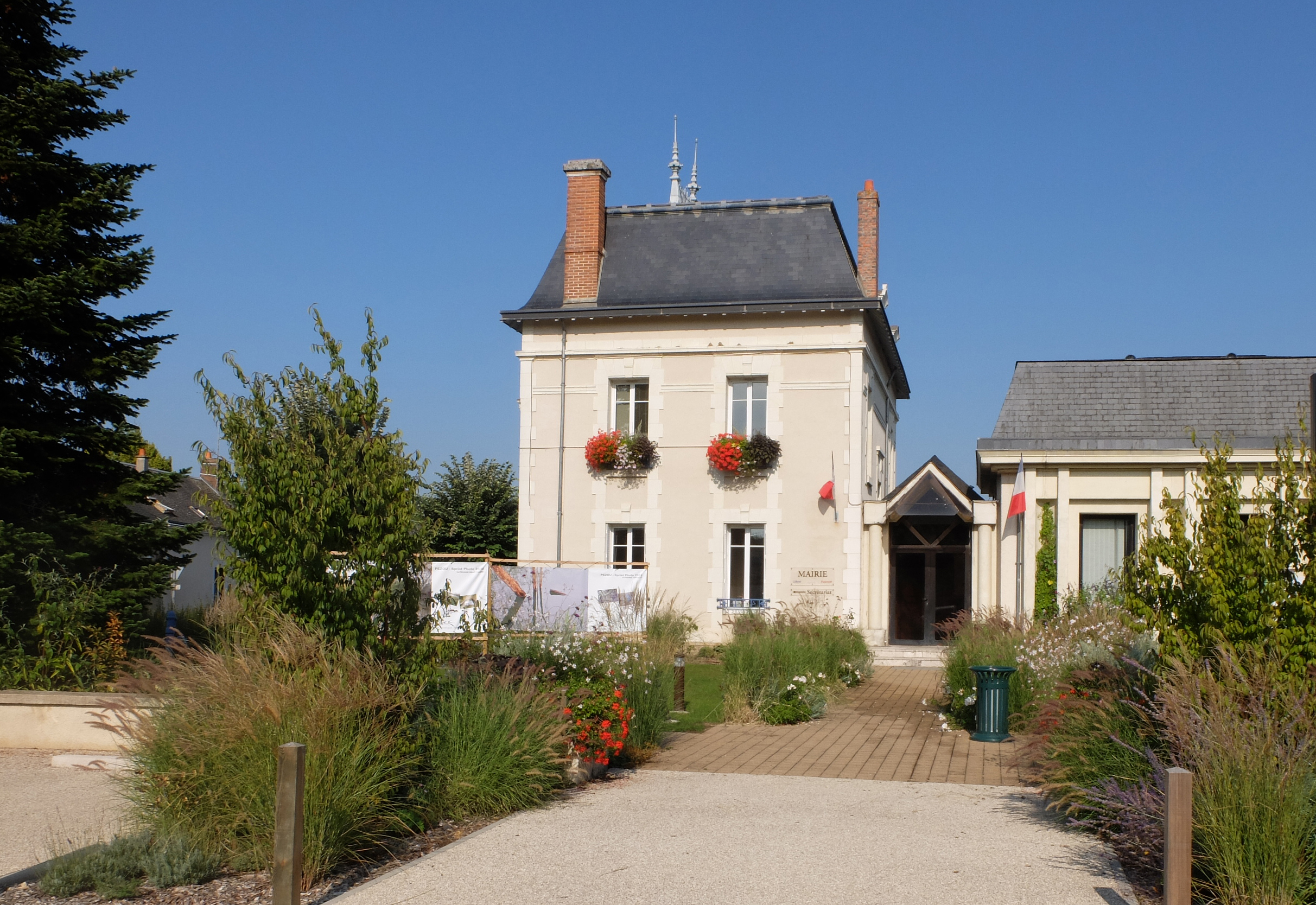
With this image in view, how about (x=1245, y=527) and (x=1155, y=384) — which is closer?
(x=1245, y=527)

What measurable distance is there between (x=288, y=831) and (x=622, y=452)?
711 inches

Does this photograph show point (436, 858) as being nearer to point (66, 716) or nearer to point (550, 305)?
point (66, 716)

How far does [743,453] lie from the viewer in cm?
2245

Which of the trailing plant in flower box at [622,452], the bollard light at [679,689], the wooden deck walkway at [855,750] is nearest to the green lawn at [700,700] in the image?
the bollard light at [679,689]

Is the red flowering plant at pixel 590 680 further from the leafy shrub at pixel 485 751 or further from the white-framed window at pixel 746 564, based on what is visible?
the white-framed window at pixel 746 564

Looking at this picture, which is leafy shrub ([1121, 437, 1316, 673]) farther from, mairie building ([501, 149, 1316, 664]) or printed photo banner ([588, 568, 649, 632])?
mairie building ([501, 149, 1316, 664])

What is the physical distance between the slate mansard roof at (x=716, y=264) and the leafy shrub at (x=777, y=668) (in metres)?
8.80

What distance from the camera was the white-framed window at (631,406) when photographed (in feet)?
77.7

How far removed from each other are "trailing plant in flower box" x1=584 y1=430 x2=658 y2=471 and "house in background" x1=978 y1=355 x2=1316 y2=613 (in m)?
6.49

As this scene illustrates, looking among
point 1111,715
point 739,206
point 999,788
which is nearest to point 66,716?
point 999,788

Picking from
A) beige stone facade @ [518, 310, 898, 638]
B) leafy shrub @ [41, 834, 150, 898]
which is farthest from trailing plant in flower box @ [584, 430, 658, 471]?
leafy shrub @ [41, 834, 150, 898]

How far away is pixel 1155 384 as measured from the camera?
21.0 m

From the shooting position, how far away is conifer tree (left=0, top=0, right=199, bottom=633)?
11234mm

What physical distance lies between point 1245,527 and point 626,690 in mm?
5248
